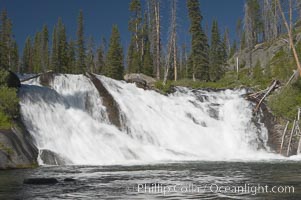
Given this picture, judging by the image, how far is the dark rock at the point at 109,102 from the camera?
3033 cm

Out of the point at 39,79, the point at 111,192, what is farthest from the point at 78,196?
the point at 39,79

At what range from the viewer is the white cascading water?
86.8 feet

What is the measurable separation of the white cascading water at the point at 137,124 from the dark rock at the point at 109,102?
15.2 inches

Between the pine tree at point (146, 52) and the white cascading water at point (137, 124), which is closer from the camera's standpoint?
the white cascading water at point (137, 124)

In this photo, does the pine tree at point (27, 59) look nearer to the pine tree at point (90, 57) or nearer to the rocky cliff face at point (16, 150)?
the pine tree at point (90, 57)

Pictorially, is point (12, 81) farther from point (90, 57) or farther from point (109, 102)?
point (90, 57)

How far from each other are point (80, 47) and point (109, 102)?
5203 centimetres

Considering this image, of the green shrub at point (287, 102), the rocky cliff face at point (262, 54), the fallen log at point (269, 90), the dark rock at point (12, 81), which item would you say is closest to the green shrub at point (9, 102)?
the dark rock at point (12, 81)

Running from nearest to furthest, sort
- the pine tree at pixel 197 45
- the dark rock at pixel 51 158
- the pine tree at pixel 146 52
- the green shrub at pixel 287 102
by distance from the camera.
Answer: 1. the dark rock at pixel 51 158
2. the green shrub at pixel 287 102
3. the pine tree at pixel 197 45
4. the pine tree at pixel 146 52

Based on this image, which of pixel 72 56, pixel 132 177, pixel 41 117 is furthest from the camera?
pixel 72 56

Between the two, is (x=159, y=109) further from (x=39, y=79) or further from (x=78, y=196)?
(x=78, y=196)

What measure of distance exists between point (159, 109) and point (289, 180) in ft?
70.7

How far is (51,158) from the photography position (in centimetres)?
2334

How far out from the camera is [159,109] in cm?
3566
